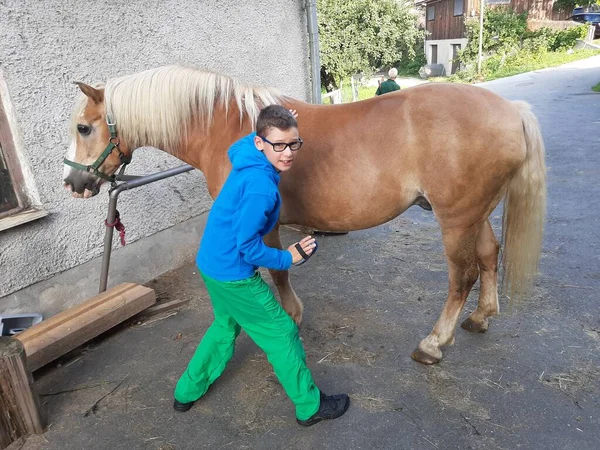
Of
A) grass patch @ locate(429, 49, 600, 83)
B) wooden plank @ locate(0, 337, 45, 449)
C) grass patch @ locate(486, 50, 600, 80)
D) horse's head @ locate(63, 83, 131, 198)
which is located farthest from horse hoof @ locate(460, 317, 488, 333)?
grass patch @ locate(486, 50, 600, 80)

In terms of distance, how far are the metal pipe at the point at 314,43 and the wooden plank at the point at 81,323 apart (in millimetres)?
3359

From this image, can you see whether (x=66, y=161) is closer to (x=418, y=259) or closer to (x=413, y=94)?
(x=413, y=94)

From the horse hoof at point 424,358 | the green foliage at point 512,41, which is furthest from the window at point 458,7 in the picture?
the horse hoof at point 424,358

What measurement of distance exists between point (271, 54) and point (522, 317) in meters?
3.63

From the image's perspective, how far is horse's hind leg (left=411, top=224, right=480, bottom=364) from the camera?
2.37 m

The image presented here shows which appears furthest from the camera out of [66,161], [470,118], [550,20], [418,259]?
[550,20]

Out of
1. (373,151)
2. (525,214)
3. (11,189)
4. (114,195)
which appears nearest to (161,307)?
(114,195)

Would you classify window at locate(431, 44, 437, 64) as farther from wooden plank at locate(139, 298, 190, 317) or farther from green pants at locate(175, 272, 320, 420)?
green pants at locate(175, 272, 320, 420)

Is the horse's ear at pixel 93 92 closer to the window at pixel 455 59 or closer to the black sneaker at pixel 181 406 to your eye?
the black sneaker at pixel 181 406

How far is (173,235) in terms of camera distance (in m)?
4.03

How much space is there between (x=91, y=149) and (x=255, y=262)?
1.42 meters

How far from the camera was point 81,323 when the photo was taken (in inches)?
108

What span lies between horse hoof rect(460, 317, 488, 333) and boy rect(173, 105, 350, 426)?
1076 millimetres

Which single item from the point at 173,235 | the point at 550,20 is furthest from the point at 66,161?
the point at 550,20
